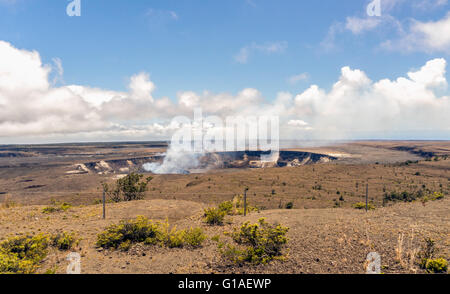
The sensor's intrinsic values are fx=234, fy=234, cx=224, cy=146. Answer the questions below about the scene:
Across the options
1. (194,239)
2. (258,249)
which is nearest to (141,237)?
(194,239)

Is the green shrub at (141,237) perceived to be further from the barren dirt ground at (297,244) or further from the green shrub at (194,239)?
the barren dirt ground at (297,244)

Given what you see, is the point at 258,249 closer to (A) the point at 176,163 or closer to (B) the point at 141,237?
(B) the point at 141,237

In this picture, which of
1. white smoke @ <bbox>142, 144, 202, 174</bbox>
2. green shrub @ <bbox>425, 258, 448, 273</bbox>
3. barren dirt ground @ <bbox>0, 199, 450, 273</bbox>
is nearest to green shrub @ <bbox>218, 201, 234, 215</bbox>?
barren dirt ground @ <bbox>0, 199, 450, 273</bbox>

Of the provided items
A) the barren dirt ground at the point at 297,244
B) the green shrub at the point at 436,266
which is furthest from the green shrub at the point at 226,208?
the green shrub at the point at 436,266

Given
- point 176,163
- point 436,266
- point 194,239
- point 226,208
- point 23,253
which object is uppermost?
point 436,266

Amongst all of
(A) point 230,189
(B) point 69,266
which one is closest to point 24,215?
(B) point 69,266

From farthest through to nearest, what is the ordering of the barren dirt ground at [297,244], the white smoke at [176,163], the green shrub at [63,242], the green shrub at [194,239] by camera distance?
the white smoke at [176,163] < the green shrub at [194,239] < the green shrub at [63,242] < the barren dirt ground at [297,244]
